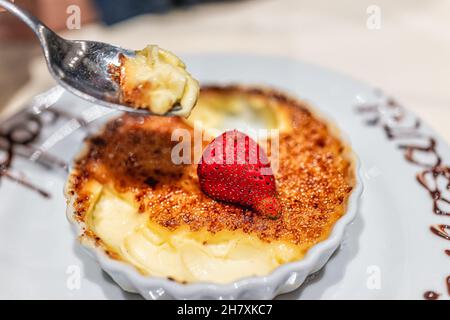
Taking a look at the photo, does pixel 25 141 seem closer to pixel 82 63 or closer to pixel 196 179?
pixel 82 63

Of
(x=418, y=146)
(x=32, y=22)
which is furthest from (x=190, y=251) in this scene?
(x=418, y=146)

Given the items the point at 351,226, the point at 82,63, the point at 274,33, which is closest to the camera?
the point at 82,63

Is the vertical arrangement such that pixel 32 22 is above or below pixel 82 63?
above

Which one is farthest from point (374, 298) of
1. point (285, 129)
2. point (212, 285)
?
point (285, 129)

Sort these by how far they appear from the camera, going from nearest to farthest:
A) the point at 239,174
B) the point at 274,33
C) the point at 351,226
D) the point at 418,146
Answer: the point at 239,174, the point at 351,226, the point at 418,146, the point at 274,33

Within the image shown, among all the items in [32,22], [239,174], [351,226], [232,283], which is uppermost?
[32,22]

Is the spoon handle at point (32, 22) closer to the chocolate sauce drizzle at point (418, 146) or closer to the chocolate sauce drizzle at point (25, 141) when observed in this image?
the chocolate sauce drizzle at point (25, 141)

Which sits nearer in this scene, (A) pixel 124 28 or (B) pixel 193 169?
(B) pixel 193 169
